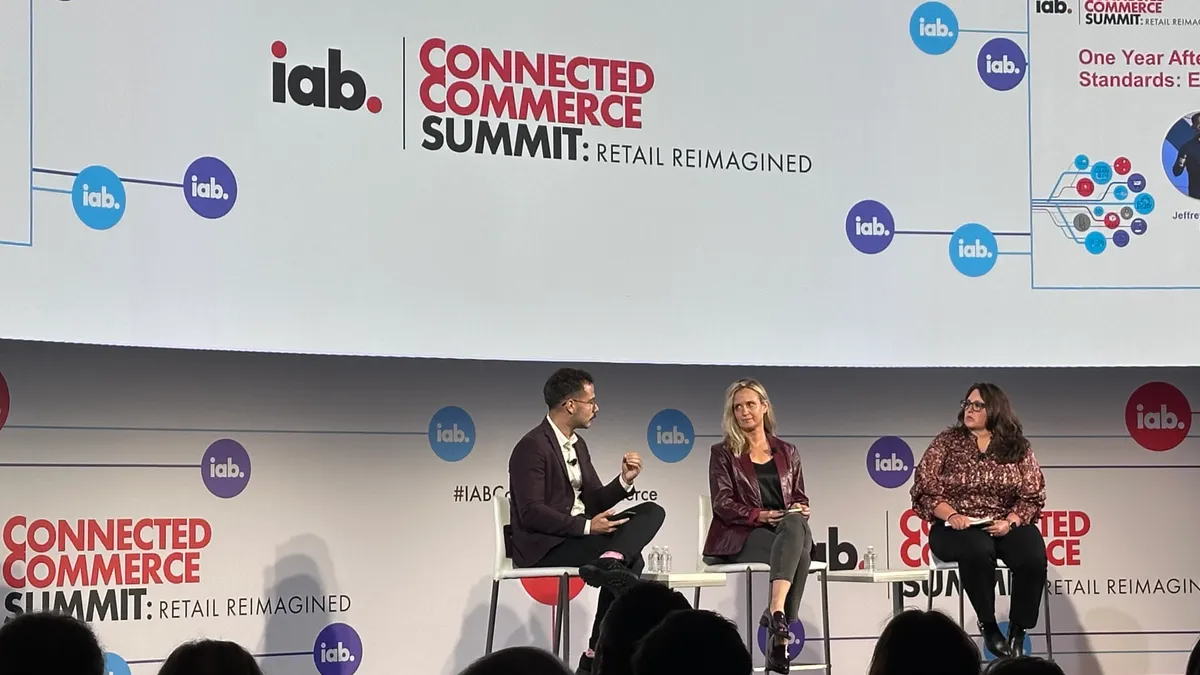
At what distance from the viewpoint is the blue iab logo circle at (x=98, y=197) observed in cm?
379

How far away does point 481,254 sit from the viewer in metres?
4.45

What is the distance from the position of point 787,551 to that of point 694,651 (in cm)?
273

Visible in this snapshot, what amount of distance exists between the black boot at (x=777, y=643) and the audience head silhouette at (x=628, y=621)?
1.94 meters

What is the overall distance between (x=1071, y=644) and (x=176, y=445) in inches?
130

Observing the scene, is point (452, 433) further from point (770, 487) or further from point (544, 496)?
point (770, 487)

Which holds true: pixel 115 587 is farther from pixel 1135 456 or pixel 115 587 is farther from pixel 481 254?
pixel 1135 456

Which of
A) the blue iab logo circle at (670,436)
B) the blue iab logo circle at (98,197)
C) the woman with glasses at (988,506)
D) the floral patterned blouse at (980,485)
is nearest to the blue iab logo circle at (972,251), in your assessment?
the woman with glasses at (988,506)

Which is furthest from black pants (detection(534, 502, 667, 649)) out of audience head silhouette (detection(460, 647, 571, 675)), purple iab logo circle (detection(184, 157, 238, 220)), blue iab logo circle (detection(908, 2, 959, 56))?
audience head silhouette (detection(460, 647, 571, 675))

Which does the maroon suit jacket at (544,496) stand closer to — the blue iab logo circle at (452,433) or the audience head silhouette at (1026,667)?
the blue iab logo circle at (452,433)

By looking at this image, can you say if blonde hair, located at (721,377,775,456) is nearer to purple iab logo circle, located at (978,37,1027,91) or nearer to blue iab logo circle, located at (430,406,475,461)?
blue iab logo circle, located at (430,406,475,461)

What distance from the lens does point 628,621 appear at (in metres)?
2.22

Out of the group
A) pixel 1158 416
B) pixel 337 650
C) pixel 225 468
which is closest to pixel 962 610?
pixel 1158 416

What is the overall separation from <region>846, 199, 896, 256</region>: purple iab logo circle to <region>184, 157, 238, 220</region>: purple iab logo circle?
6.58 feet

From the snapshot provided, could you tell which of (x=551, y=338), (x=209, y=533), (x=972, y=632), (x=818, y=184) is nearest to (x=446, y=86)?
(x=551, y=338)
